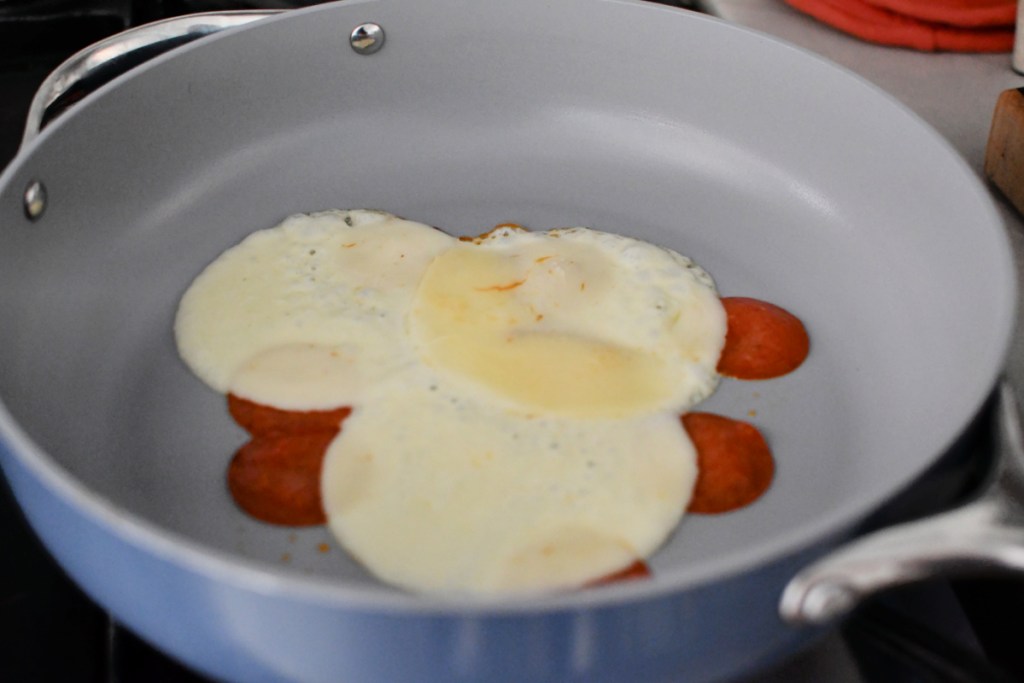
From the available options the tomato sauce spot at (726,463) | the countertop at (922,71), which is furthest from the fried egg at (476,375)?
the countertop at (922,71)

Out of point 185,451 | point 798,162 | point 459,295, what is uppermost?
point 798,162

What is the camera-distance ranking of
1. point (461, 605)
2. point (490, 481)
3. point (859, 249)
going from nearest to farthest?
point (461, 605) < point (490, 481) < point (859, 249)

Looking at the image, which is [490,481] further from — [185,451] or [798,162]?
[798,162]

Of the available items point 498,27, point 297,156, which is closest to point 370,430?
point 297,156

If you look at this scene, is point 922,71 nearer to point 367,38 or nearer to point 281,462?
point 367,38

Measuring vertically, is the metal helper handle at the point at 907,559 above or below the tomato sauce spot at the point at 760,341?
above

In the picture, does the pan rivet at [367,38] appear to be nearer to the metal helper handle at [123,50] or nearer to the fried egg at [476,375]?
the metal helper handle at [123,50]
